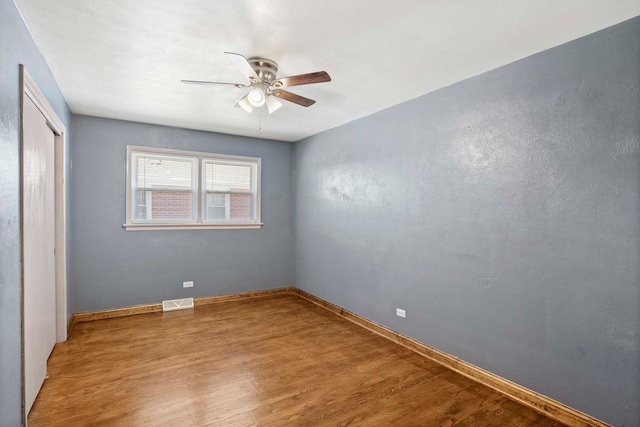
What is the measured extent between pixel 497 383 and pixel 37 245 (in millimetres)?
3893

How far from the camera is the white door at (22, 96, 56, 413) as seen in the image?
7.18ft

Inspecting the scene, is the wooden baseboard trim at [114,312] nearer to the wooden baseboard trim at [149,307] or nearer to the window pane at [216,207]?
the wooden baseboard trim at [149,307]

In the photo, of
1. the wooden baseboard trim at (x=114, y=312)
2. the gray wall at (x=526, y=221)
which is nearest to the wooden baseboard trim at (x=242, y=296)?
the wooden baseboard trim at (x=114, y=312)

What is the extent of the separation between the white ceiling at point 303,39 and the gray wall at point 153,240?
3.54ft

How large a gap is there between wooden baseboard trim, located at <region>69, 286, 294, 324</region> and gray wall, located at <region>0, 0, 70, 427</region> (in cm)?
237

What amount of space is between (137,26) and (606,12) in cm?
293

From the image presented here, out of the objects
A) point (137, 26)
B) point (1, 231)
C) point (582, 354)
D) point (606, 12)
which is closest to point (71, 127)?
point (137, 26)

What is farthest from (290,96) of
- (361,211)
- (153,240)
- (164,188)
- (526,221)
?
(153,240)

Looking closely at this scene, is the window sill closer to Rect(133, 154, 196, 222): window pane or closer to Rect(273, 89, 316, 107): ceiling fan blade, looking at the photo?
Rect(133, 154, 196, 222): window pane

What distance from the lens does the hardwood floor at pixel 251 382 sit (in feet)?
7.33

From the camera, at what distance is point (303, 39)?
2.22 m

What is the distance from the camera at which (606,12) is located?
1.91m

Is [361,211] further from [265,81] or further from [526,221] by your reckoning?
[265,81]

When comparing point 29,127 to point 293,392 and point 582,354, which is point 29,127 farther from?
point 582,354
